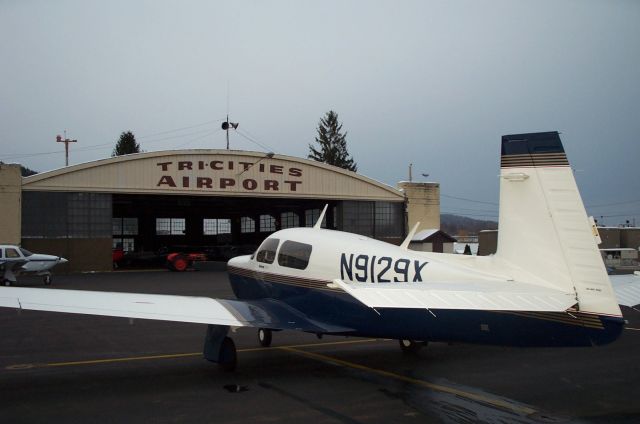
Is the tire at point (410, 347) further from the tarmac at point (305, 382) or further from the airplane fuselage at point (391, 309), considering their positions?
the airplane fuselage at point (391, 309)

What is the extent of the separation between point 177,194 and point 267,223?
22.1 m

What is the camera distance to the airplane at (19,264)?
916 inches

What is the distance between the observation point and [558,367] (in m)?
8.84

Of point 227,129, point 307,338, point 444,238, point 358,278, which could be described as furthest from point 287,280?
point 227,129

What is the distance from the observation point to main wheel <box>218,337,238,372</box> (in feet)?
28.1

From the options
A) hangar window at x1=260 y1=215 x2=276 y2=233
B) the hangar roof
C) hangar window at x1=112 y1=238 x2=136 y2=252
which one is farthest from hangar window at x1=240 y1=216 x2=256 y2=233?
the hangar roof

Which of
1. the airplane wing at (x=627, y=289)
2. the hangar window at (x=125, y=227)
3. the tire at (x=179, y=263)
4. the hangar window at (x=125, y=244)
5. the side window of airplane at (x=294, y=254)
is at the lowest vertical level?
the tire at (x=179, y=263)

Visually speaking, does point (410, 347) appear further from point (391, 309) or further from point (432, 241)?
point (432, 241)

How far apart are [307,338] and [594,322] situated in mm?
6930

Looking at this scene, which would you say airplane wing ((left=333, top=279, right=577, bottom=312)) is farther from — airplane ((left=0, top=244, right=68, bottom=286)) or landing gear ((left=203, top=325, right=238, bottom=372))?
airplane ((left=0, top=244, right=68, bottom=286))

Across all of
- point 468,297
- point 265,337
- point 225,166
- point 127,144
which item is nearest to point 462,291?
point 468,297

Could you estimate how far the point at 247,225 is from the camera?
59438 millimetres

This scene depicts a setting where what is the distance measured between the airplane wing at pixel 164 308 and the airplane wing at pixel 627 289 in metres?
3.77

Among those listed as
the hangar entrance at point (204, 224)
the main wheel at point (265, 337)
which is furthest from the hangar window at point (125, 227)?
the main wheel at point (265, 337)
